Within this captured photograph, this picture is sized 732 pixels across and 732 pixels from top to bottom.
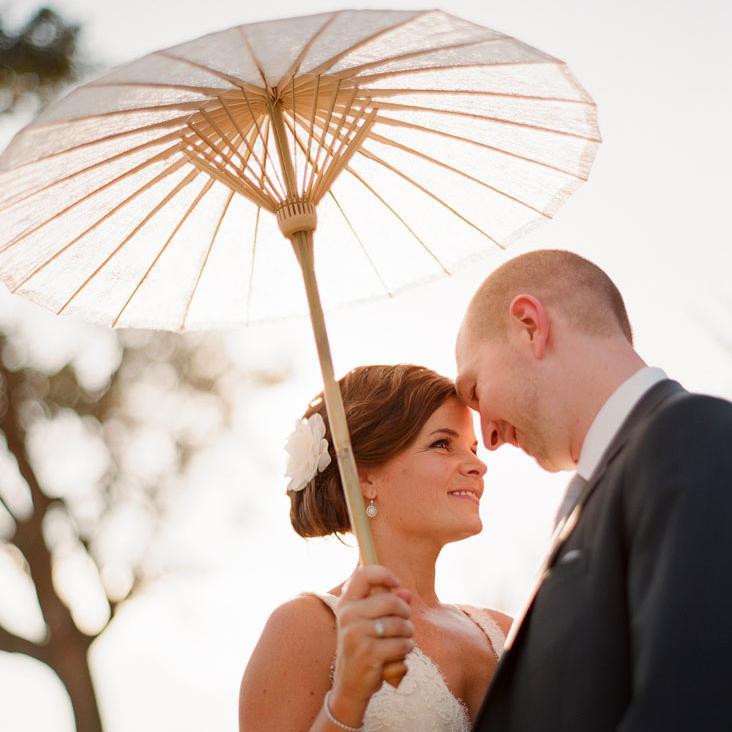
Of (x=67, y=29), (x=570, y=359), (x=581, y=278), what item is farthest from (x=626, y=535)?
(x=67, y=29)

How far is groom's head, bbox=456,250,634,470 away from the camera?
345 cm

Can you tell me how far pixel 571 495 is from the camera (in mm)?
3545

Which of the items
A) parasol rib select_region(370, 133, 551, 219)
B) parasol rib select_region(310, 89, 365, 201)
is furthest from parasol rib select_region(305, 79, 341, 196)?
parasol rib select_region(370, 133, 551, 219)

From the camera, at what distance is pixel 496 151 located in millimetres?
4121

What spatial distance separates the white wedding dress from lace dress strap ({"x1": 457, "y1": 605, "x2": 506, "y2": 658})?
47cm

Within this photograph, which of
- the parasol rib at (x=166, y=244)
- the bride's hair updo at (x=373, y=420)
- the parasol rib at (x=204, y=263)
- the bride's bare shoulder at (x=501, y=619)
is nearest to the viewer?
the parasol rib at (x=166, y=244)

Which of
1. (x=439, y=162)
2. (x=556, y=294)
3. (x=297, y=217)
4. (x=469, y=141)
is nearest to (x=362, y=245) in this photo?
(x=439, y=162)

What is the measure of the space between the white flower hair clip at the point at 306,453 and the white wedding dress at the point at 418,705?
2.20 ft

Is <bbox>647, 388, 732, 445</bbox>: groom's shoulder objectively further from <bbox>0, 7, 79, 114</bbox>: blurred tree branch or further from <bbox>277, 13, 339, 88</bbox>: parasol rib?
<bbox>0, 7, 79, 114</bbox>: blurred tree branch

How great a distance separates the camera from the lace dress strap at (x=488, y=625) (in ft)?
16.0

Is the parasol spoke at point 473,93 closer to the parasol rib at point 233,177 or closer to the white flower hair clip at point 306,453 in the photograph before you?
the parasol rib at point 233,177

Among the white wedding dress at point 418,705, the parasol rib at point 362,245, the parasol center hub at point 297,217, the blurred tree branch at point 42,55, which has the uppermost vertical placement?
the blurred tree branch at point 42,55

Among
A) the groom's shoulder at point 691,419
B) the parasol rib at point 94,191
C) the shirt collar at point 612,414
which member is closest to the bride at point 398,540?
the shirt collar at point 612,414

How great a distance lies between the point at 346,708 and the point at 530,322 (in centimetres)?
138
